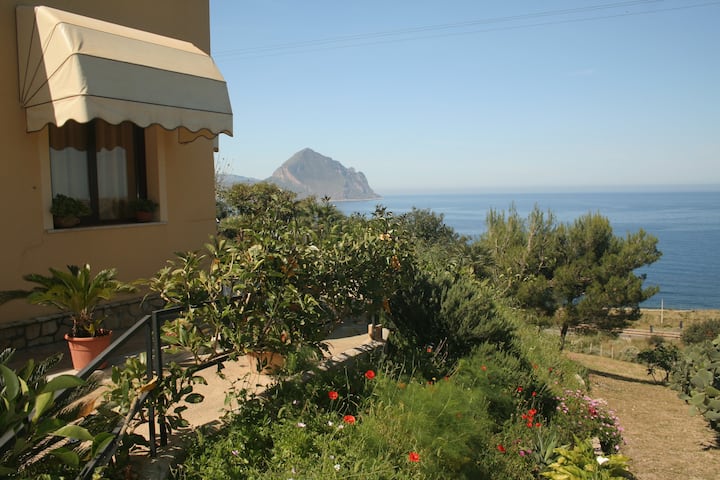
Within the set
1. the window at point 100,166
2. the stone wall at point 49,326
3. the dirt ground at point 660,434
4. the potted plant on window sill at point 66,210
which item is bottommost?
the dirt ground at point 660,434

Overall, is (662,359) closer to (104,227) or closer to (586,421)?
(586,421)

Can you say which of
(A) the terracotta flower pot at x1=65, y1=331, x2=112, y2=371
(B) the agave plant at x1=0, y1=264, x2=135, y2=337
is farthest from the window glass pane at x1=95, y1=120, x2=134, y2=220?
(A) the terracotta flower pot at x1=65, y1=331, x2=112, y2=371

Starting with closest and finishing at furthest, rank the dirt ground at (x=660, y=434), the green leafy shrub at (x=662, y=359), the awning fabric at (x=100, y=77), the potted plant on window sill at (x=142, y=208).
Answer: the awning fabric at (x=100, y=77)
the potted plant on window sill at (x=142, y=208)
the dirt ground at (x=660, y=434)
the green leafy shrub at (x=662, y=359)

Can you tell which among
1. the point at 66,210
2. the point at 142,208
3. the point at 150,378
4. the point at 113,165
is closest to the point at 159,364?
the point at 150,378

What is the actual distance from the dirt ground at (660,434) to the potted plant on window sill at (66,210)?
8.45 m

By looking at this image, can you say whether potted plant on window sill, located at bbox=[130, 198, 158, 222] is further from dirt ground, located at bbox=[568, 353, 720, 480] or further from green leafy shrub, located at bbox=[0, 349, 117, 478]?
dirt ground, located at bbox=[568, 353, 720, 480]

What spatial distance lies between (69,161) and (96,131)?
0.61m

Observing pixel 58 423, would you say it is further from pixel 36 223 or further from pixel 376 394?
pixel 36 223

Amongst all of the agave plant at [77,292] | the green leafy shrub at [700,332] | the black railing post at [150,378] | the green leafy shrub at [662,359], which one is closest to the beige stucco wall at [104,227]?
the agave plant at [77,292]

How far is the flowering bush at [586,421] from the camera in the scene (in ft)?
21.4

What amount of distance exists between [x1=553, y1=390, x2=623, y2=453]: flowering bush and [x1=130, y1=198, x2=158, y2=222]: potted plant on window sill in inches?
251

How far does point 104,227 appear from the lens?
265 inches

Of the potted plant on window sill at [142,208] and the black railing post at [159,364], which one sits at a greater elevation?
the potted plant on window sill at [142,208]

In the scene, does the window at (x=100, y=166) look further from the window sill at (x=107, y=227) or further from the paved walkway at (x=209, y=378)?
the paved walkway at (x=209, y=378)
